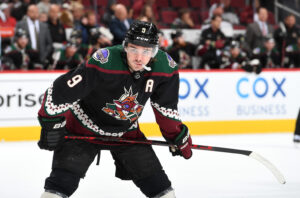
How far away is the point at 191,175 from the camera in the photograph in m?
4.17

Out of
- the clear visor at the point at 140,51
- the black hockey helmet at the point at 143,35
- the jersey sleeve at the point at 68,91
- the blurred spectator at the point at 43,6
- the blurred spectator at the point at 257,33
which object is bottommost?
the blurred spectator at the point at 257,33

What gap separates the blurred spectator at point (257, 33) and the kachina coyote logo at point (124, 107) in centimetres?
537

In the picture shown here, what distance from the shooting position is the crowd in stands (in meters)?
6.49

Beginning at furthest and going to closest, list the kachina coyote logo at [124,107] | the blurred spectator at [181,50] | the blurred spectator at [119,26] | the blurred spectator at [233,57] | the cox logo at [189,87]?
the blurred spectator at [233,57] → the blurred spectator at [181,50] → the blurred spectator at [119,26] → the cox logo at [189,87] → the kachina coyote logo at [124,107]

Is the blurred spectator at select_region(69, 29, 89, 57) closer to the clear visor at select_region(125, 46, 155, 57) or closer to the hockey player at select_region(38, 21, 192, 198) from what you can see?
the hockey player at select_region(38, 21, 192, 198)

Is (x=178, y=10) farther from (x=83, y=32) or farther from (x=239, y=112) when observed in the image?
(x=239, y=112)

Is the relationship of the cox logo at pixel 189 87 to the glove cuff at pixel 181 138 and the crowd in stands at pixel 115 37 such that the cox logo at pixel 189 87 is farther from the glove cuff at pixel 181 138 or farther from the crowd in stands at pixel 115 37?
the glove cuff at pixel 181 138

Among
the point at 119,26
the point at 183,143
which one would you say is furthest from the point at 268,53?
the point at 183,143

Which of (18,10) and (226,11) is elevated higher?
(18,10)

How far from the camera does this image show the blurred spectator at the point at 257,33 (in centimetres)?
786

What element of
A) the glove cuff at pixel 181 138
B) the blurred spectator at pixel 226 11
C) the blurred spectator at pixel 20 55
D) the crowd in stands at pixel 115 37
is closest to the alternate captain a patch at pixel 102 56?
the glove cuff at pixel 181 138

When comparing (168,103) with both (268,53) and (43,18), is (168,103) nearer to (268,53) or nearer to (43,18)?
(43,18)

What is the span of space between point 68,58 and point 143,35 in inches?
163

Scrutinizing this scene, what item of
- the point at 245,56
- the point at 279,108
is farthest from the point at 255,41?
the point at 279,108
